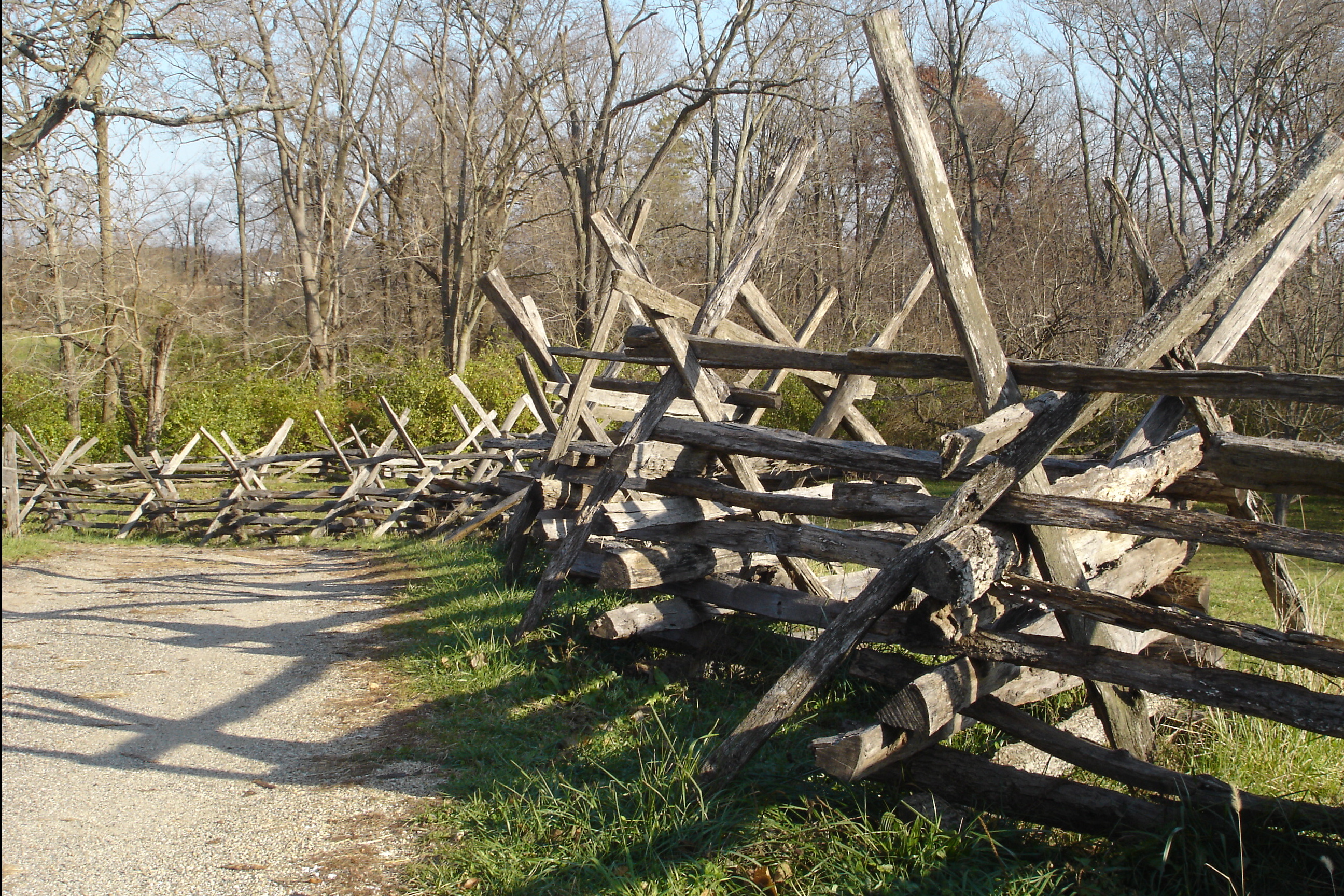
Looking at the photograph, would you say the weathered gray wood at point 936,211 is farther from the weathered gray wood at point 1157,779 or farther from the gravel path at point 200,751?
the gravel path at point 200,751

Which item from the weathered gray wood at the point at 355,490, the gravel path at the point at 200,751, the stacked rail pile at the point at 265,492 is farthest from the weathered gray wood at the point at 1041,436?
the weathered gray wood at the point at 355,490

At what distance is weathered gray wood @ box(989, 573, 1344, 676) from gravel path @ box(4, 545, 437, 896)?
2.67 metres

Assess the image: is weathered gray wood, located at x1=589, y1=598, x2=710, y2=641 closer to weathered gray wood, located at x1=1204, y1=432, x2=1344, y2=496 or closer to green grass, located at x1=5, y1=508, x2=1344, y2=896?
green grass, located at x1=5, y1=508, x2=1344, y2=896

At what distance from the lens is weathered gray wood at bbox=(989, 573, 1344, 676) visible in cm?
306

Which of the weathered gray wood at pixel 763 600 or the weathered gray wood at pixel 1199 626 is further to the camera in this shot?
the weathered gray wood at pixel 763 600

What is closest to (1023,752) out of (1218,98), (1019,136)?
(1218,98)

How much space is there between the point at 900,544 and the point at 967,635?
2.00 feet

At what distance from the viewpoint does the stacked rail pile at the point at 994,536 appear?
128 inches

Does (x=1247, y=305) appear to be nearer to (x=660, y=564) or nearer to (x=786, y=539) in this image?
(x=786, y=539)

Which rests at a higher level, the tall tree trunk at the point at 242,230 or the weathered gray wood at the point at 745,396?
the tall tree trunk at the point at 242,230

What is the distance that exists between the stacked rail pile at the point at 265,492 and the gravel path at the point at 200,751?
470cm

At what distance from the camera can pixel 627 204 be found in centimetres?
2483

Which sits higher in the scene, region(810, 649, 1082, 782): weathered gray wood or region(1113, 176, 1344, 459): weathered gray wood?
region(1113, 176, 1344, 459): weathered gray wood

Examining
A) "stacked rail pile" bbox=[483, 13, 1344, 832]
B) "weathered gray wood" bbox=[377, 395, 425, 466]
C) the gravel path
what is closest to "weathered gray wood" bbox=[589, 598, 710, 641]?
"stacked rail pile" bbox=[483, 13, 1344, 832]
